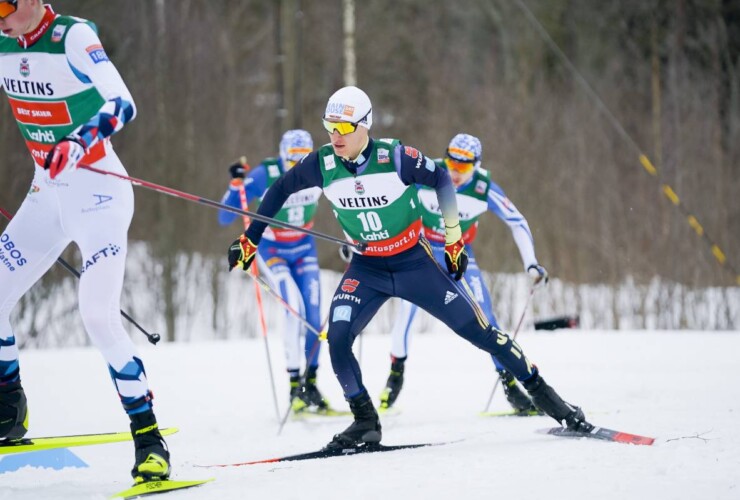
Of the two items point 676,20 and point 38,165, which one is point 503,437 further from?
point 676,20

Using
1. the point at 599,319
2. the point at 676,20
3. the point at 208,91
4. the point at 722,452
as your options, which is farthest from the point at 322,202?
the point at 722,452

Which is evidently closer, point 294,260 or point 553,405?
point 553,405

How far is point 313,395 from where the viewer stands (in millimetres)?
7625

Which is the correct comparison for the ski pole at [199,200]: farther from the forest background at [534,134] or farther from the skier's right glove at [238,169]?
the forest background at [534,134]

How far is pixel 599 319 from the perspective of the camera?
13.5m

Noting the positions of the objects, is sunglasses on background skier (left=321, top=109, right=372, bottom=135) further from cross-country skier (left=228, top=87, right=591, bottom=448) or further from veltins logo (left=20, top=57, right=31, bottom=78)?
veltins logo (left=20, top=57, right=31, bottom=78)

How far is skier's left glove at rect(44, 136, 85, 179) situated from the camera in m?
4.06

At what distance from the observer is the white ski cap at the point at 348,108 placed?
5148 mm

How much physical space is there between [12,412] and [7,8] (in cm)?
214

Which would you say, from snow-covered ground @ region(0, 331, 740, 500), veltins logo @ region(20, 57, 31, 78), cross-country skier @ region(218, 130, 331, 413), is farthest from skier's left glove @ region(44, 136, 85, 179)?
cross-country skier @ region(218, 130, 331, 413)

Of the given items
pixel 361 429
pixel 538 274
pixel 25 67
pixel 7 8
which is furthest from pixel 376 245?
pixel 7 8

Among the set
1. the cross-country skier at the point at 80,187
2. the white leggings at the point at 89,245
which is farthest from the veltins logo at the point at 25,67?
the white leggings at the point at 89,245

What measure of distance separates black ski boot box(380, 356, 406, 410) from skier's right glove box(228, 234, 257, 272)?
2.63 m

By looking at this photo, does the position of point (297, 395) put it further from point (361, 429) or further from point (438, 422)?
point (361, 429)
